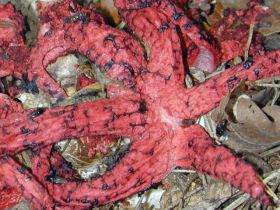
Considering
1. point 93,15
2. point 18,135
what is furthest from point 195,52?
point 18,135

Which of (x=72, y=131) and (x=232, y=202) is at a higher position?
(x=72, y=131)

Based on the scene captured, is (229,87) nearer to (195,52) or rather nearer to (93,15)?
(195,52)

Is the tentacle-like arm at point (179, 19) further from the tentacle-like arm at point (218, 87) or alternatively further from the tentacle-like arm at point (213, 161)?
the tentacle-like arm at point (213, 161)

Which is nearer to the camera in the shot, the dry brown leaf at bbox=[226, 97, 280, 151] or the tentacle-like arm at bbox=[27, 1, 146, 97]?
the dry brown leaf at bbox=[226, 97, 280, 151]

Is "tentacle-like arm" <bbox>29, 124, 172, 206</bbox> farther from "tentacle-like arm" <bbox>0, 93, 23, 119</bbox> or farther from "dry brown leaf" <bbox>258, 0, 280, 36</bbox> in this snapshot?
"dry brown leaf" <bbox>258, 0, 280, 36</bbox>

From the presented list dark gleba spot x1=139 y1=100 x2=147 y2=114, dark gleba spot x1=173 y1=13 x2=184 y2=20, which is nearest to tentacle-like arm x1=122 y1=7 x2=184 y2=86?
dark gleba spot x1=173 y1=13 x2=184 y2=20

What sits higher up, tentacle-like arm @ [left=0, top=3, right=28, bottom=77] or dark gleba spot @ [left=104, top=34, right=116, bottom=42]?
dark gleba spot @ [left=104, top=34, right=116, bottom=42]
